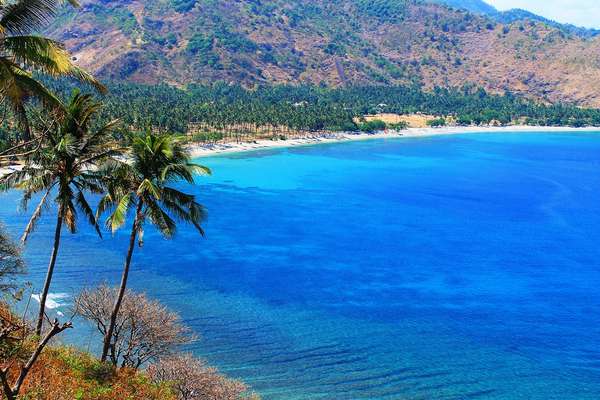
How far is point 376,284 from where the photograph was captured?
66688 millimetres

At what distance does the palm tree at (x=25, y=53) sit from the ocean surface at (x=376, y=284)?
→ 30.1m

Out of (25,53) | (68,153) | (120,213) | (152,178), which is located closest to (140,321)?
(152,178)

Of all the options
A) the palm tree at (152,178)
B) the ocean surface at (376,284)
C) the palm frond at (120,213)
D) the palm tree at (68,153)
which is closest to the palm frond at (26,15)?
the palm tree at (68,153)

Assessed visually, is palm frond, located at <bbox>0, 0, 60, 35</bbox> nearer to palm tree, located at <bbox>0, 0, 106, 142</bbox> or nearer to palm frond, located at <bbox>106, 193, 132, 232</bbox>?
palm tree, located at <bbox>0, 0, 106, 142</bbox>

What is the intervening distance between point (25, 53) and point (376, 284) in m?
56.7

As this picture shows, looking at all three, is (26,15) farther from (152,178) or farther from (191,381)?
(191,381)

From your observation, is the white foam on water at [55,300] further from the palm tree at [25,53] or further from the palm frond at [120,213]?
the palm tree at [25,53]

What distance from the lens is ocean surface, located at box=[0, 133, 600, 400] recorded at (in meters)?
44.9

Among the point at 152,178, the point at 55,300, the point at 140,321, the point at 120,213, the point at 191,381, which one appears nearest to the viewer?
the point at 120,213

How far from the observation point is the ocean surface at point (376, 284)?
44.9m

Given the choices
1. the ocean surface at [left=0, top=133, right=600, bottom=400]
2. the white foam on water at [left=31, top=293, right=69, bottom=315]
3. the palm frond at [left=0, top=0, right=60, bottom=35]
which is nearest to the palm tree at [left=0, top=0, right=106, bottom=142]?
the palm frond at [left=0, top=0, right=60, bottom=35]

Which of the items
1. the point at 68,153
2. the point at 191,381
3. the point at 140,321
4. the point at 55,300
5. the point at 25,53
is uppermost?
the point at 25,53

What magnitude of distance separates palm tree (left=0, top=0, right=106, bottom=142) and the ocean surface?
30075 mm

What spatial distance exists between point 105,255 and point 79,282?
1111 centimetres
